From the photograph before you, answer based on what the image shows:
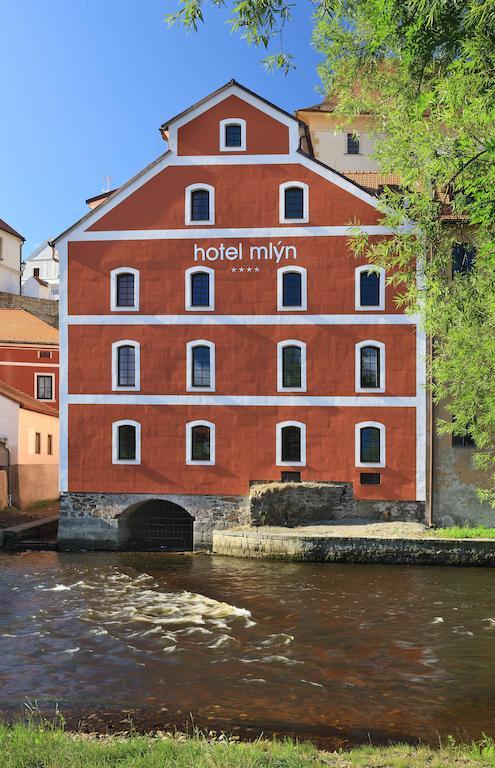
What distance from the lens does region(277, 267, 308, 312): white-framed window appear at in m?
26.5

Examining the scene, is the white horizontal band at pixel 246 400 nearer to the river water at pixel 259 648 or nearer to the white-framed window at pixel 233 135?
Result: the river water at pixel 259 648

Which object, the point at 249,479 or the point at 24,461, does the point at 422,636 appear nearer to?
the point at 249,479

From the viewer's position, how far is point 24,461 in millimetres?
34531

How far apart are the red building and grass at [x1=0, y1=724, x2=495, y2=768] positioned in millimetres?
37593

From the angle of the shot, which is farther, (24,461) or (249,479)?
(24,461)

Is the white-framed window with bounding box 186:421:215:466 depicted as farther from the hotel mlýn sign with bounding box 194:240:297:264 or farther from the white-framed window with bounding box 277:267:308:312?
the hotel mlýn sign with bounding box 194:240:297:264

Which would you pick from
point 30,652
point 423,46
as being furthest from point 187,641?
point 423,46

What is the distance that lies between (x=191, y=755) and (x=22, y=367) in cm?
3939

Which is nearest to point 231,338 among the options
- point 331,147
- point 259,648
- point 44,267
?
point 259,648

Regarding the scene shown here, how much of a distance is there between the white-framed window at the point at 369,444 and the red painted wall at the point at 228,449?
202 mm

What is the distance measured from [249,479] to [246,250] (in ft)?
26.2

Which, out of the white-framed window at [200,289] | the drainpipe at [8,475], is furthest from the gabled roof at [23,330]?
the white-framed window at [200,289]

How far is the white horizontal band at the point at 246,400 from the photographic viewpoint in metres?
26.1

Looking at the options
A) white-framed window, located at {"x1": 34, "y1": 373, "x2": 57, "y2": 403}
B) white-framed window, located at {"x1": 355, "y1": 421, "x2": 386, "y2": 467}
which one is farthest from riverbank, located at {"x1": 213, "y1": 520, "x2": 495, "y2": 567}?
white-framed window, located at {"x1": 34, "y1": 373, "x2": 57, "y2": 403}
